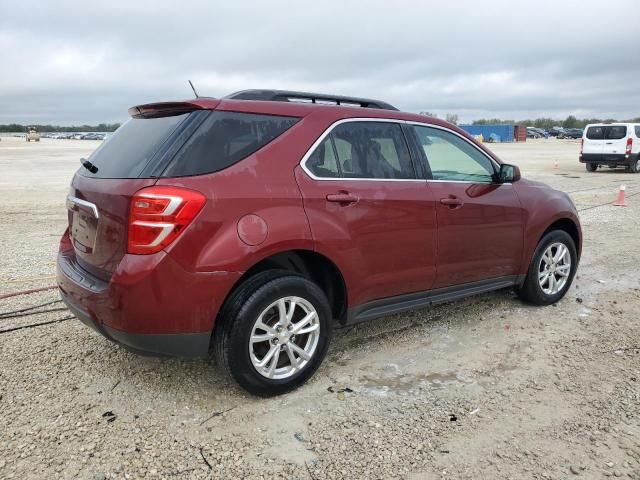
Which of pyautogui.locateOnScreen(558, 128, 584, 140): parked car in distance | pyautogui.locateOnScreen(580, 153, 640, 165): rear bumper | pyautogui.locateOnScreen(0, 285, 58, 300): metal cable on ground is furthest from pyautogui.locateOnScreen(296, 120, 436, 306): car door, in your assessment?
pyautogui.locateOnScreen(558, 128, 584, 140): parked car in distance

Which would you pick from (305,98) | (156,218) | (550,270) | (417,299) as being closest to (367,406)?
(417,299)

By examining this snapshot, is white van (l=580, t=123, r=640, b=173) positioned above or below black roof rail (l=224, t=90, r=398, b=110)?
below

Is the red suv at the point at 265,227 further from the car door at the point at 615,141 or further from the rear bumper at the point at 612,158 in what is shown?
the car door at the point at 615,141

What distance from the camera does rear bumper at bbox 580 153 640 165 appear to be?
2045 cm

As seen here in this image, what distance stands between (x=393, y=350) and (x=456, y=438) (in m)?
1.14

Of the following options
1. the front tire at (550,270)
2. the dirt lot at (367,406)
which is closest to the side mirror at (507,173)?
the front tire at (550,270)

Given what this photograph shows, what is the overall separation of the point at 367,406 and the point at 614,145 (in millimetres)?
21182

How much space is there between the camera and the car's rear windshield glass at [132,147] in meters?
3.08

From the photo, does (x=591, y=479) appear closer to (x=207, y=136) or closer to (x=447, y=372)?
(x=447, y=372)

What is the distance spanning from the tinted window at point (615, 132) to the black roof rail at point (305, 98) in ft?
65.6

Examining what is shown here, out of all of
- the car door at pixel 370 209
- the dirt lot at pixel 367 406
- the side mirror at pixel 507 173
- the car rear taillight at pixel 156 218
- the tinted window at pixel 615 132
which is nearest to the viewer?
the dirt lot at pixel 367 406

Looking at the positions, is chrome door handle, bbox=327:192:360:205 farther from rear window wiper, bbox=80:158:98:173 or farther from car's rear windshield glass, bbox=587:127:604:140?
Result: car's rear windshield glass, bbox=587:127:604:140

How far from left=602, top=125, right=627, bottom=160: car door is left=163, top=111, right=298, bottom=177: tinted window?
68.6ft

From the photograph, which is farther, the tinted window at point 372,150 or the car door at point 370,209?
the tinted window at point 372,150
